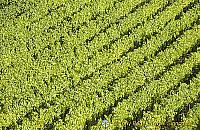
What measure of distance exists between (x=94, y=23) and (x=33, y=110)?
23.3 feet

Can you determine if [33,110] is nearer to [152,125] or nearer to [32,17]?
[152,125]

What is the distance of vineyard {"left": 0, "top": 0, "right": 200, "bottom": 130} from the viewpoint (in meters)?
17.2

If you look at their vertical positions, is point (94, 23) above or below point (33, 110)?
above

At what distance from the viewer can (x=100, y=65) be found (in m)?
20.7

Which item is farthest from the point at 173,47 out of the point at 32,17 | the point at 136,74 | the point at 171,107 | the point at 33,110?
the point at 32,17

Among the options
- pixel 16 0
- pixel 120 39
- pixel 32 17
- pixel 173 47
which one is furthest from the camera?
pixel 16 0

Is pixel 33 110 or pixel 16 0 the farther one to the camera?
pixel 16 0

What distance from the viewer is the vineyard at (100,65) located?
17.2 meters

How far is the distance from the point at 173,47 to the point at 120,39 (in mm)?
2841

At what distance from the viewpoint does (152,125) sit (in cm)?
1634

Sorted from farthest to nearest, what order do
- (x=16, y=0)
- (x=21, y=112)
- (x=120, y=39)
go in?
(x=16, y=0) → (x=120, y=39) → (x=21, y=112)

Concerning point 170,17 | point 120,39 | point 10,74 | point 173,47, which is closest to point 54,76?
point 10,74

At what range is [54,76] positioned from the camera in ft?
67.2

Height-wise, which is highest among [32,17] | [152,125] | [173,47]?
[32,17]
